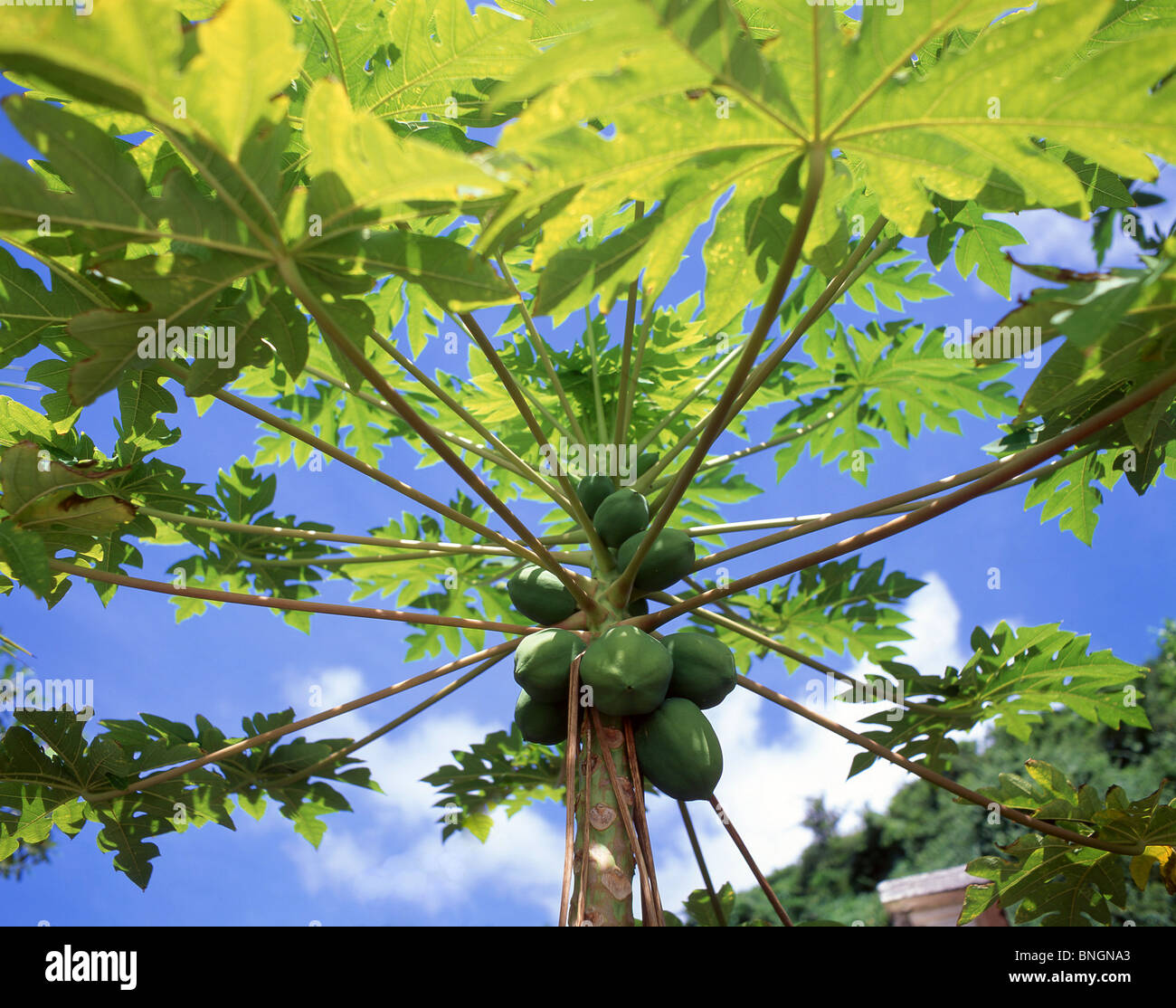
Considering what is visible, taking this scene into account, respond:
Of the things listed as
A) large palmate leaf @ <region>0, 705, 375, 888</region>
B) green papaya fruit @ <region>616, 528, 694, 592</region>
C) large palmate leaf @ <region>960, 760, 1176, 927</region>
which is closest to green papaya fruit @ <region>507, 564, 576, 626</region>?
green papaya fruit @ <region>616, 528, 694, 592</region>

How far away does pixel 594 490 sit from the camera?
3.19 m

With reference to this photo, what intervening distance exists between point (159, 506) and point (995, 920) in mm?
16788

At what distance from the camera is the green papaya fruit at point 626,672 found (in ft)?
7.41

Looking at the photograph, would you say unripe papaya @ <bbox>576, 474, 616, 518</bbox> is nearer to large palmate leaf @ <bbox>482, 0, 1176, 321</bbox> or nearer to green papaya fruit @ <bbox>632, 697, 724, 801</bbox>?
green papaya fruit @ <bbox>632, 697, 724, 801</bbox>

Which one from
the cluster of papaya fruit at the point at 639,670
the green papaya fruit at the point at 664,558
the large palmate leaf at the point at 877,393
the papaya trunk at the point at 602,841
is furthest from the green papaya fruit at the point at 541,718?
the large palmate leaf at the point at 877,393

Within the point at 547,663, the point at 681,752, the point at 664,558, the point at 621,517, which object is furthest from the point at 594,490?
the point at 681,752

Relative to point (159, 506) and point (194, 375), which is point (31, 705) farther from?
point (194, 375)

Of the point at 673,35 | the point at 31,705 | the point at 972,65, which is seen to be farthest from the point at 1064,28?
the point at 31,705

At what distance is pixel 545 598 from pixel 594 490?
56cm

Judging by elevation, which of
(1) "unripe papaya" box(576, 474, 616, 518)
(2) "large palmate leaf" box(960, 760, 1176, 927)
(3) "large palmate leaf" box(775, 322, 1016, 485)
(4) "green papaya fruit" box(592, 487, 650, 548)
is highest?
(3) "large palmate leaf" box(775, 322, 1016, 485)

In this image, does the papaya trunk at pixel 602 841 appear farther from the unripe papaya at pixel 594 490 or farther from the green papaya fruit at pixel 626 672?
the unripe papaya at pixel 594 490

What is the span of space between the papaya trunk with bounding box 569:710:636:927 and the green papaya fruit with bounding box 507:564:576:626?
483mm

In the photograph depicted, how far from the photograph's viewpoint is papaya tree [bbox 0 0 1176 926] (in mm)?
1555
